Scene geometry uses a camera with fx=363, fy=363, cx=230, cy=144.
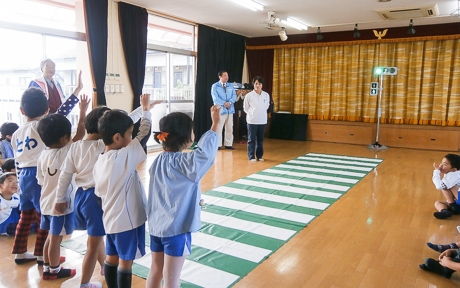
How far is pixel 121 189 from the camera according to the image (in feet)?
5.90

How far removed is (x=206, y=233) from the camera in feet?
10.1

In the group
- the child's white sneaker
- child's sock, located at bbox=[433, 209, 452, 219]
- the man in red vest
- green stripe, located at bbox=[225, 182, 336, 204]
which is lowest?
the child's white sneaker

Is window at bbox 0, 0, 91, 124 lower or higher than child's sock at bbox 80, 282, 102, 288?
higher

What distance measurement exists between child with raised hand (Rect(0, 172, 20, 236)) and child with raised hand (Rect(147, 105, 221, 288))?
1.89 m

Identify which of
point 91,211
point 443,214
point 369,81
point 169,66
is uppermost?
point 169,66

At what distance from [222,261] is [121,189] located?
43.4 inches

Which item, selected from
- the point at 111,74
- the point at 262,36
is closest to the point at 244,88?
the point at 262,36

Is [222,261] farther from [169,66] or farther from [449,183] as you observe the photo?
[169,66]

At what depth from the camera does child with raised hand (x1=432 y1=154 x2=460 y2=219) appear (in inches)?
135

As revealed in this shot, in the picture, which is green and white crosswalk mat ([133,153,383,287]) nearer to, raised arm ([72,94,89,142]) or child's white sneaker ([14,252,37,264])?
child's white sneaker ([14,252,37,264])

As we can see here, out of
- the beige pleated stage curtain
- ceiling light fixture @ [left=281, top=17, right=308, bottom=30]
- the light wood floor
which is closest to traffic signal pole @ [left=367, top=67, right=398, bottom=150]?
the beige pleated stage curtain

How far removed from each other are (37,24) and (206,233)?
12.8 feet

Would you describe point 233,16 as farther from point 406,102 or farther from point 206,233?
point 206,233

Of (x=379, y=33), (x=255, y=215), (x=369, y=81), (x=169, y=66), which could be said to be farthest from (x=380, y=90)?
(x=255, y=215)
